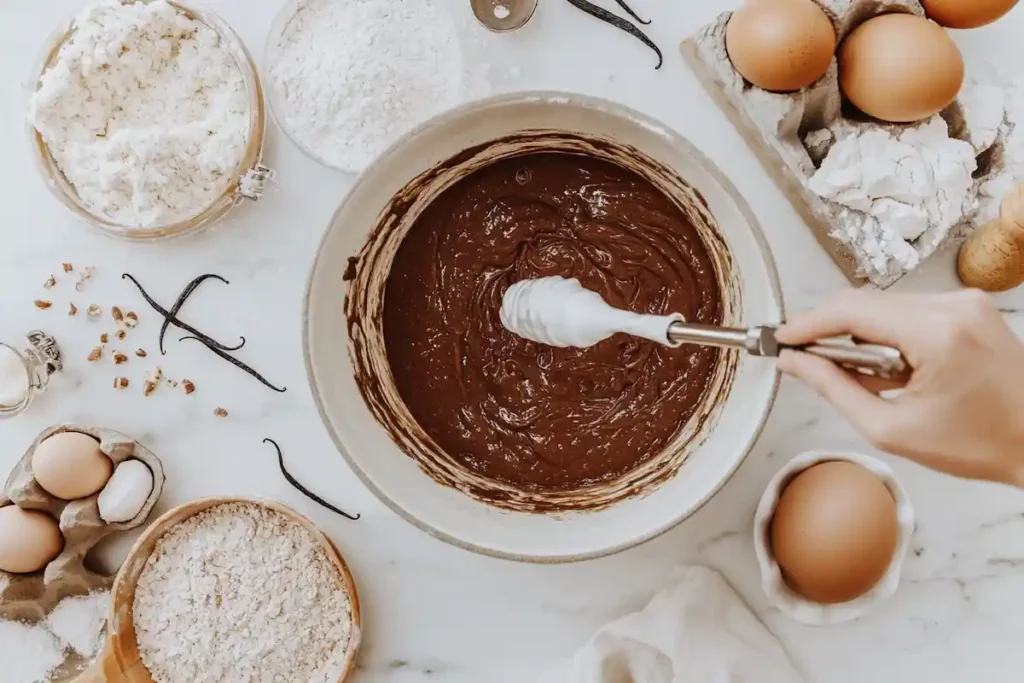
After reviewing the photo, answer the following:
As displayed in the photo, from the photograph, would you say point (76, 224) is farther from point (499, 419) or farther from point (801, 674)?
point (801, 674)

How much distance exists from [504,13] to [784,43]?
15.3 inches

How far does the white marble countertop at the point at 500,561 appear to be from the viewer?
1.22m

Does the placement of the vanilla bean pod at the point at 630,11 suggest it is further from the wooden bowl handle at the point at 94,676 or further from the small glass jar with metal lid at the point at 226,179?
the wooden bowl handle at the point at 94,676

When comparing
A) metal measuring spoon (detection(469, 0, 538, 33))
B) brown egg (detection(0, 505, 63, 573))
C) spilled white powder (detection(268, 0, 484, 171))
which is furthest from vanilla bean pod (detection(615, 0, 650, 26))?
brown egg (detection(0, 505, 63, 573))

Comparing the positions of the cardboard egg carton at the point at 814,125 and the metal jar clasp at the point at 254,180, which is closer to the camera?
the cardboard egg carton at the point at 814,125

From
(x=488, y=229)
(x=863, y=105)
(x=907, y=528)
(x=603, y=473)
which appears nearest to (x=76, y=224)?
(x=488, y=229)

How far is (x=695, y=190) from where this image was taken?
1015mm

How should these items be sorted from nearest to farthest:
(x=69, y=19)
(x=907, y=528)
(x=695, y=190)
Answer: (x=695, y=190) → (x=907, y=528) → (x=69, y=19)

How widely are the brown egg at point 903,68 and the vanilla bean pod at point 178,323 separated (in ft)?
2.94

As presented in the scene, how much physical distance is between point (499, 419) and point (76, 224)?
2.28ft

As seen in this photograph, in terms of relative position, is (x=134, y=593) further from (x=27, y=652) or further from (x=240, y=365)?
(x=240, y=365)

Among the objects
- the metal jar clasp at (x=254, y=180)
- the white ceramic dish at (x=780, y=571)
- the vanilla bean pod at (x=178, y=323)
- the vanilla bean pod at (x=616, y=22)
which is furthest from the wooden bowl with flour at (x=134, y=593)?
the vanilla bean pod at (x=616, y=22)

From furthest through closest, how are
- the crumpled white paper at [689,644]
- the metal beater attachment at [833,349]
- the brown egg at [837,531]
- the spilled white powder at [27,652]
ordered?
the spilled white powder at [27,652], the crumpled white paper at [689,644], the brown egg at [837,531], the metal beater attachment at [833,349]

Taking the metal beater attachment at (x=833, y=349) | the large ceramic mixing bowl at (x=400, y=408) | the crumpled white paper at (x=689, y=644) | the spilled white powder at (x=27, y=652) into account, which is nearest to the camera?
the metal beater attachment at (x=833, y=349)
